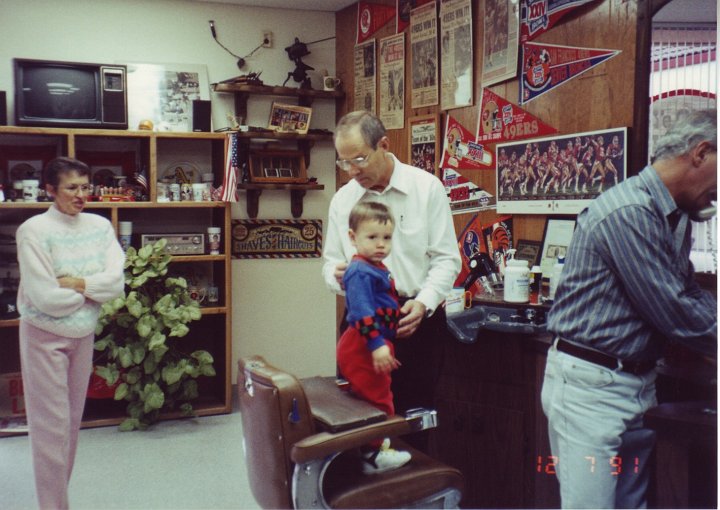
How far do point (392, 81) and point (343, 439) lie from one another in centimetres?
318

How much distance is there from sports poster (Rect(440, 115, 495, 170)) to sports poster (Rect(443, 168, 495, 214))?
0.06m

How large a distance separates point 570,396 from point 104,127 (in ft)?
11.7

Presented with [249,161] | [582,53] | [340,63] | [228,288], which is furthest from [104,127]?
[582,53]

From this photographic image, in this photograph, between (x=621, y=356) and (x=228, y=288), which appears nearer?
(x=621, y=356)

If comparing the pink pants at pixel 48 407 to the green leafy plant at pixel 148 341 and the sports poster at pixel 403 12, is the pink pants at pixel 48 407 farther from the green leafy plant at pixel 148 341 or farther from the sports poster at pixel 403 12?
the sports poster at pixel 403 12

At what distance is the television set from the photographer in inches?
169

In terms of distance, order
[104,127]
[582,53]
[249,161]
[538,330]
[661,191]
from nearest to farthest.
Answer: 1. [661,191]
2. [538,330]
3. [582,53]
4. [104,127]
5. [249,161]

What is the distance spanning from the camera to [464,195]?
3.99m

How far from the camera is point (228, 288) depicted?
4.69 meters

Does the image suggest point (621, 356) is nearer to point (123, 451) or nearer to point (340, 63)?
point (123, 451)

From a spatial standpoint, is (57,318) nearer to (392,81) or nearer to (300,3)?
(392,81)

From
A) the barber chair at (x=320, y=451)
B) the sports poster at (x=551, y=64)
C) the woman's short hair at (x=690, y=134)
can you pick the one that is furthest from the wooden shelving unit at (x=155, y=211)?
the woman's short hair at (x=690, y=134)

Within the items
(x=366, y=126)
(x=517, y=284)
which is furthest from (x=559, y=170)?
(x=366, y=126)

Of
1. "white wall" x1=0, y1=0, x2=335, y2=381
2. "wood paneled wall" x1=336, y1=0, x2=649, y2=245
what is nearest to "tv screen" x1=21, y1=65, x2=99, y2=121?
"white wall" x1=0, y1=0, x2=335, y2=381
